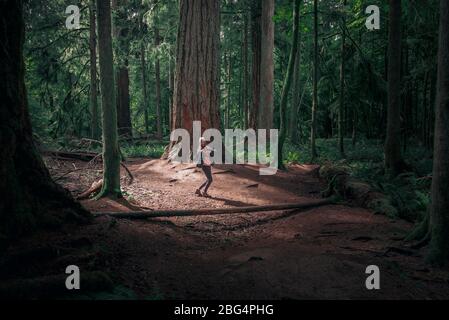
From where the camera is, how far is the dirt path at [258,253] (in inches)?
183

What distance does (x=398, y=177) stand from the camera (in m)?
12.1

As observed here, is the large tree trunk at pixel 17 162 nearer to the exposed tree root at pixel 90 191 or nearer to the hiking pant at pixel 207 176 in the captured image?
the exposed tree root at pixel 90 191


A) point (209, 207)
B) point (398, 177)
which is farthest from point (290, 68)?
point (209, 207)

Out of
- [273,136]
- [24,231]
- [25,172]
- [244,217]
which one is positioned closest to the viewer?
[24,231]

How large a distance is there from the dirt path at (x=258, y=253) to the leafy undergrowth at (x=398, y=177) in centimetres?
131

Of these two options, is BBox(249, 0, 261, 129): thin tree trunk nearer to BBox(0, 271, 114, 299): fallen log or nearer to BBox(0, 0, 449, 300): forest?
BBox(0, 0, 449, 300): forest

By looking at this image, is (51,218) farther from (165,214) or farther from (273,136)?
(273,136)

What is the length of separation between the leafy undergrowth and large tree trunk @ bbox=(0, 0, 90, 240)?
6978 millimetres

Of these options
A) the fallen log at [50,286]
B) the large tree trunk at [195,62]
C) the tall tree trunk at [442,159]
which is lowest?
the fallen log at [50,286]

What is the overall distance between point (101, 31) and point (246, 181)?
5.87 m

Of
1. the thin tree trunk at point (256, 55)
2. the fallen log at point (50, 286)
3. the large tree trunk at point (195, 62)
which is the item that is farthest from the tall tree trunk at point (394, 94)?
the fallen log at point (50, 286)

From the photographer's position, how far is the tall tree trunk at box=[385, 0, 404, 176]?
483 inches

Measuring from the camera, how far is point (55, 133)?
19594mm
